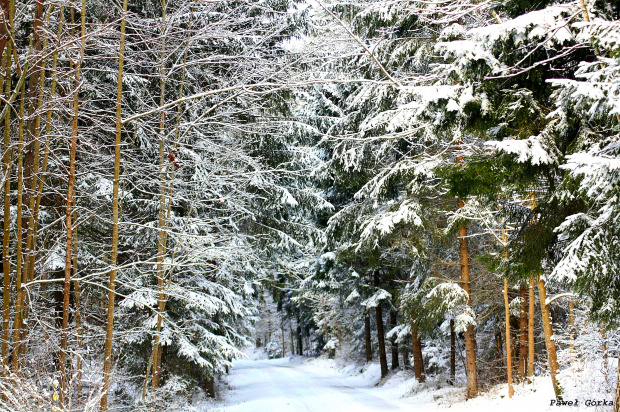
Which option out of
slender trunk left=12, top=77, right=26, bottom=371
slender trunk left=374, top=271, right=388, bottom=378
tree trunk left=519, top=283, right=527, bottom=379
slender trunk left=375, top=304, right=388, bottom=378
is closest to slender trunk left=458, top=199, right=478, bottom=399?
tree trunk left=519, top=283, right=527, bottom=379

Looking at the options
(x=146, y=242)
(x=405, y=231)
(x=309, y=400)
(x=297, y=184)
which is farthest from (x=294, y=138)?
(x=309, y=400)

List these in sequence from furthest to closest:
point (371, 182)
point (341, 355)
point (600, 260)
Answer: point (341, 355) < point (371, 182) < point (600, 260)

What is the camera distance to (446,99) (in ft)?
13.5

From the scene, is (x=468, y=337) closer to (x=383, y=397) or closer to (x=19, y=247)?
(x=383, y=397)

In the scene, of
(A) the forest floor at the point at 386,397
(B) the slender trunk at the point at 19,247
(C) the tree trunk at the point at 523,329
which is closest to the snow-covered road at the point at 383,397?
(A) the forest floor at the point at 386,397

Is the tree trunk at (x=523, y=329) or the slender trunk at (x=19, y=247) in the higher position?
the slender trunk at (x=19, y=247)

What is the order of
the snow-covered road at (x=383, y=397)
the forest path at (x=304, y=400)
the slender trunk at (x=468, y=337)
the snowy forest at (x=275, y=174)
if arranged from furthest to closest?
A: 1. the forest path at (x=304, y=400)
2. the slender trunk at (x=468, y=337)
3. the snow-covered road at (x=383, y=397)
4. the snowy forest at (x=275, y=174)

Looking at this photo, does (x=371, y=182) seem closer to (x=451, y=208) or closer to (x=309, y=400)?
(x=451, y=208)

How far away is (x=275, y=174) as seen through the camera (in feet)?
25.0

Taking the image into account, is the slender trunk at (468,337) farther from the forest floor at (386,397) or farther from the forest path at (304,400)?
the forest path at (304,400)

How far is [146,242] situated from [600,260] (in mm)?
6958

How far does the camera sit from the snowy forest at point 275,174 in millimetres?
3830

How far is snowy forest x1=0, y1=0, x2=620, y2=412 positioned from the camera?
12.6 feet

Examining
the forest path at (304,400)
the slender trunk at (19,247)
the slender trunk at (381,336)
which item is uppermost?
the slender trunk at (19,247)
